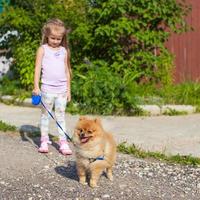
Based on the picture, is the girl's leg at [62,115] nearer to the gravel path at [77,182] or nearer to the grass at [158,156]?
the gravel path at [77,182]

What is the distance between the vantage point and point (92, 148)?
552 cm

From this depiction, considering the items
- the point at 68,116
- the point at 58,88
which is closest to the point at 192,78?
the point at 68,116

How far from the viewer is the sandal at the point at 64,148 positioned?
22.3 ft

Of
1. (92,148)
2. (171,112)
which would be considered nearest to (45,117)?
(92,148)

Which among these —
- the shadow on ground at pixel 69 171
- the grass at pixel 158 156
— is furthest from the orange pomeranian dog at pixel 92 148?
the grass at pixel 158 156

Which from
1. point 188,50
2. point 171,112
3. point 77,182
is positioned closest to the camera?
point 77,182

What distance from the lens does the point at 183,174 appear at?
615 cm

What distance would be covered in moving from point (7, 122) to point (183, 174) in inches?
135

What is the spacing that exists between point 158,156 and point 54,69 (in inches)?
59.7

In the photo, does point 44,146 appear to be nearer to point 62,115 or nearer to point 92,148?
point 62,115

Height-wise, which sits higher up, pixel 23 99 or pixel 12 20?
pixel 12 20

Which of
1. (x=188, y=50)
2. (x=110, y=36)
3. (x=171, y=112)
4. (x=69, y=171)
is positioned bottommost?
(x=69, y=171)

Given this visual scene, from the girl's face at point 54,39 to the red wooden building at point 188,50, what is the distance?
5.09 m

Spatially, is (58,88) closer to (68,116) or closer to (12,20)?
(68,116)
